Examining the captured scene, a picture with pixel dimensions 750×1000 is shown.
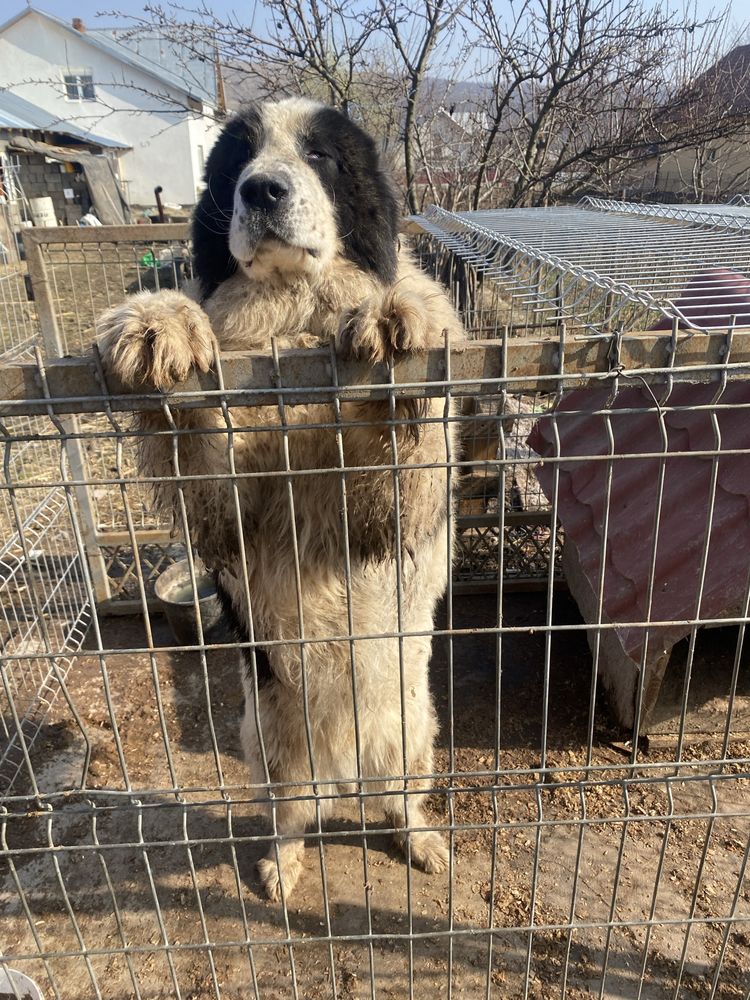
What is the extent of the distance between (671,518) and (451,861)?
1.60m

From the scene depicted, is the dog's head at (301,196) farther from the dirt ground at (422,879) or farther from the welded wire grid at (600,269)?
the dirt ground at (422,879)

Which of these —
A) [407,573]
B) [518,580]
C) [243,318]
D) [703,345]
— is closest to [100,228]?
[243,318]

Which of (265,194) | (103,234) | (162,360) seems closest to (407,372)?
(162,360)

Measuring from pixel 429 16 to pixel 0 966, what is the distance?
6.43m

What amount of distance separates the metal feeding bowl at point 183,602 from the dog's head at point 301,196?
1.99m

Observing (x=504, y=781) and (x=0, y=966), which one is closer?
(x=0, y=966)

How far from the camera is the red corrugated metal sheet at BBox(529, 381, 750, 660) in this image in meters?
2.44

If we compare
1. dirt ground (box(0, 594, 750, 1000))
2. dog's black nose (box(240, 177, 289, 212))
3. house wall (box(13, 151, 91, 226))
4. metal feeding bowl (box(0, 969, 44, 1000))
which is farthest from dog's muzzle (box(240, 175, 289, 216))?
house wall (box(13, 151, 91, 226))

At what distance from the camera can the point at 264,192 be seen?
188cm

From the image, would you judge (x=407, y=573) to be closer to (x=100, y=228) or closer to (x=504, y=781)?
(x=504, y=781)

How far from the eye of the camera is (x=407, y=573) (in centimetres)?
220

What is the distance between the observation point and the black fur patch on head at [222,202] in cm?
217

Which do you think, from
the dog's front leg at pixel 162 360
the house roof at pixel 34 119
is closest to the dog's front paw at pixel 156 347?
the dog's front leg at pixel 162 360

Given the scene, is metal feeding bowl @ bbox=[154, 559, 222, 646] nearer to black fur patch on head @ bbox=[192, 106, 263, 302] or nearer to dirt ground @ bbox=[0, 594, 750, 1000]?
dirt ground @ bbox=[0, 594, 750, 1000]
